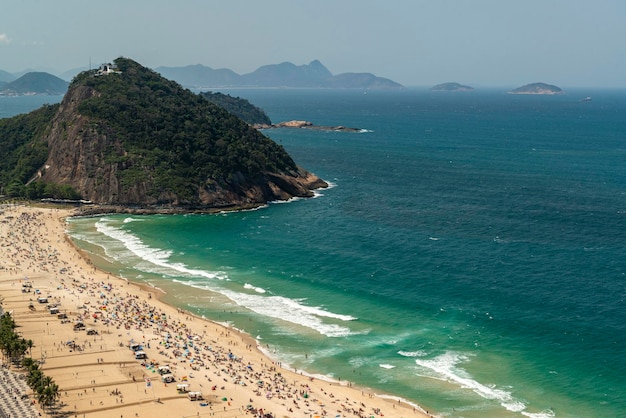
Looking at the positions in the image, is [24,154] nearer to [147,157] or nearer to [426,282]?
[147,157]

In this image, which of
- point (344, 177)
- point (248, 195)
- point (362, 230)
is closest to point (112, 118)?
point (248, 195)

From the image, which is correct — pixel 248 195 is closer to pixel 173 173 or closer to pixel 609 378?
pixel 173 173

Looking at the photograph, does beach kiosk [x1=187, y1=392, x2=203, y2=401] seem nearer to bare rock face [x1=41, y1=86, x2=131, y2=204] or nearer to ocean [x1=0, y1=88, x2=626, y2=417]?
ocean [x1=0, y1=88, x2=626, y2=417]

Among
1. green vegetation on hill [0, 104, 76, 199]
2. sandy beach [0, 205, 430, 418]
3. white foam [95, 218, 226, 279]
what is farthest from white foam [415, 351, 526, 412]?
green vegetation on hill [0, 104, 76, 199]

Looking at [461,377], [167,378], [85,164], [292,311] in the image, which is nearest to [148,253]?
[292,311]

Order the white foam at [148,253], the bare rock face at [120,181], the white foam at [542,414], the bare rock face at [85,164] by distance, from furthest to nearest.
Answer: the bare rock face at [85,164] < the bare rock face at [120,181] < the white foam at [148,253] < the white foam at [542,414]

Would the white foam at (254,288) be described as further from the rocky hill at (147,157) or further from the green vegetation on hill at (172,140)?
the green vegetation on hill at (172,140)

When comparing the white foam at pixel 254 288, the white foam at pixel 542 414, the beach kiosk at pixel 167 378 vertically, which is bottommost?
the white foam at pixel 542 414

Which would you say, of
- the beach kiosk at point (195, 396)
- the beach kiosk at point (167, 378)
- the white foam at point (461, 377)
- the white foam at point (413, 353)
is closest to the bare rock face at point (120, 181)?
the beach kiosk at point (167, 378)
